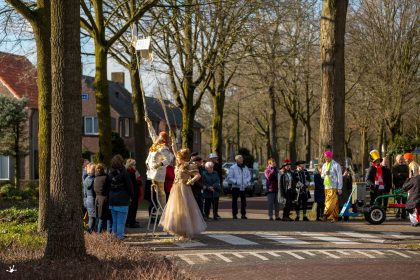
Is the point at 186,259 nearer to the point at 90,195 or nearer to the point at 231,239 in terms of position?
the point at 231,239

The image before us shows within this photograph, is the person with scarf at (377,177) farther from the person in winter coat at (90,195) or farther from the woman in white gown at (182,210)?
the person in winter coat at (90,195)

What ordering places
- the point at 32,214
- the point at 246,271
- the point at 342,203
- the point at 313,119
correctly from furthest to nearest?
1. the point at 313,119
2. the point at 342,203
3. the point at 32,214
4. the point at 246,271

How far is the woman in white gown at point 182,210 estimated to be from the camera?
1523 cm

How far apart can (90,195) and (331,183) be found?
6797mm

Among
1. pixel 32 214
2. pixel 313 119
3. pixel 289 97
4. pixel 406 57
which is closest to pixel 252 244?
pixel 32 214

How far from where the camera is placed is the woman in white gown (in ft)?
50.0

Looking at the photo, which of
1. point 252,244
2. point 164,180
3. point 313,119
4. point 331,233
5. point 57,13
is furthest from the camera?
point 313,119

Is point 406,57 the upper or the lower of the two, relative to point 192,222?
upper

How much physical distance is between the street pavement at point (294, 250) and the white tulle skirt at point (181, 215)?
0.28 metres

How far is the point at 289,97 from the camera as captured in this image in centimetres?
5228

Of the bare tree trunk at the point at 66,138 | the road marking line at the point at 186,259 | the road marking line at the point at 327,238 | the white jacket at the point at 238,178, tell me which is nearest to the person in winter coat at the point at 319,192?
the white jacket at the point at 238,178

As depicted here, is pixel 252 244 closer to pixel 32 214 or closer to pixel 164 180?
pixel 164 180

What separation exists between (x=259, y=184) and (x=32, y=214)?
29.7 m

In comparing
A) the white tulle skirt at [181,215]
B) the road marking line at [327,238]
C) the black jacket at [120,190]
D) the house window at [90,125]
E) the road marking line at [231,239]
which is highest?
the house window at [90,125]
